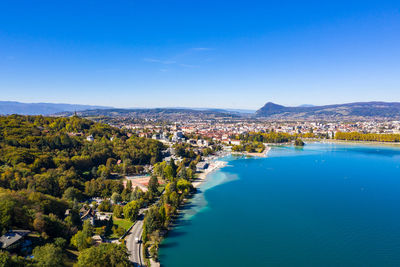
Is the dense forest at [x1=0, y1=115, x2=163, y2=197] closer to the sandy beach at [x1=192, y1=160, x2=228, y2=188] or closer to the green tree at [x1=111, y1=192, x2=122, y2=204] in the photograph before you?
the green tree at [x1=111, y1=192, x2=122, y2=204]

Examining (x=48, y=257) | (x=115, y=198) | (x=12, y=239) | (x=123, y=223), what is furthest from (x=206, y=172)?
(x=48, y=257)

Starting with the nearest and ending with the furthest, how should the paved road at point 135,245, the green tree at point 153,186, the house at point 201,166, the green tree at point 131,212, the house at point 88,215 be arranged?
the paved road at point 135,245 < the house at point 88,215 < the green tree at point 131,212 < the green tree at point 153,186 < the house at point 201,166

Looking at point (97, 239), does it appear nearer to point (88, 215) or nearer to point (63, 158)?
point (88, 215)

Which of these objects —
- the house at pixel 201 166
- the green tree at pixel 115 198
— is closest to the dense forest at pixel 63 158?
the green tree at pixel 115 198

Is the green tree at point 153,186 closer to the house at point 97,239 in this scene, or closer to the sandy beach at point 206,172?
the sandy beach at point 206,172

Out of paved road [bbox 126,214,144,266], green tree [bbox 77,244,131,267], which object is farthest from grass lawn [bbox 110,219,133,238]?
green tree [bbox 77,244,131,267]

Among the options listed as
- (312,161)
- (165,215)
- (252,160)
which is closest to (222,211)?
A: (165,215)
